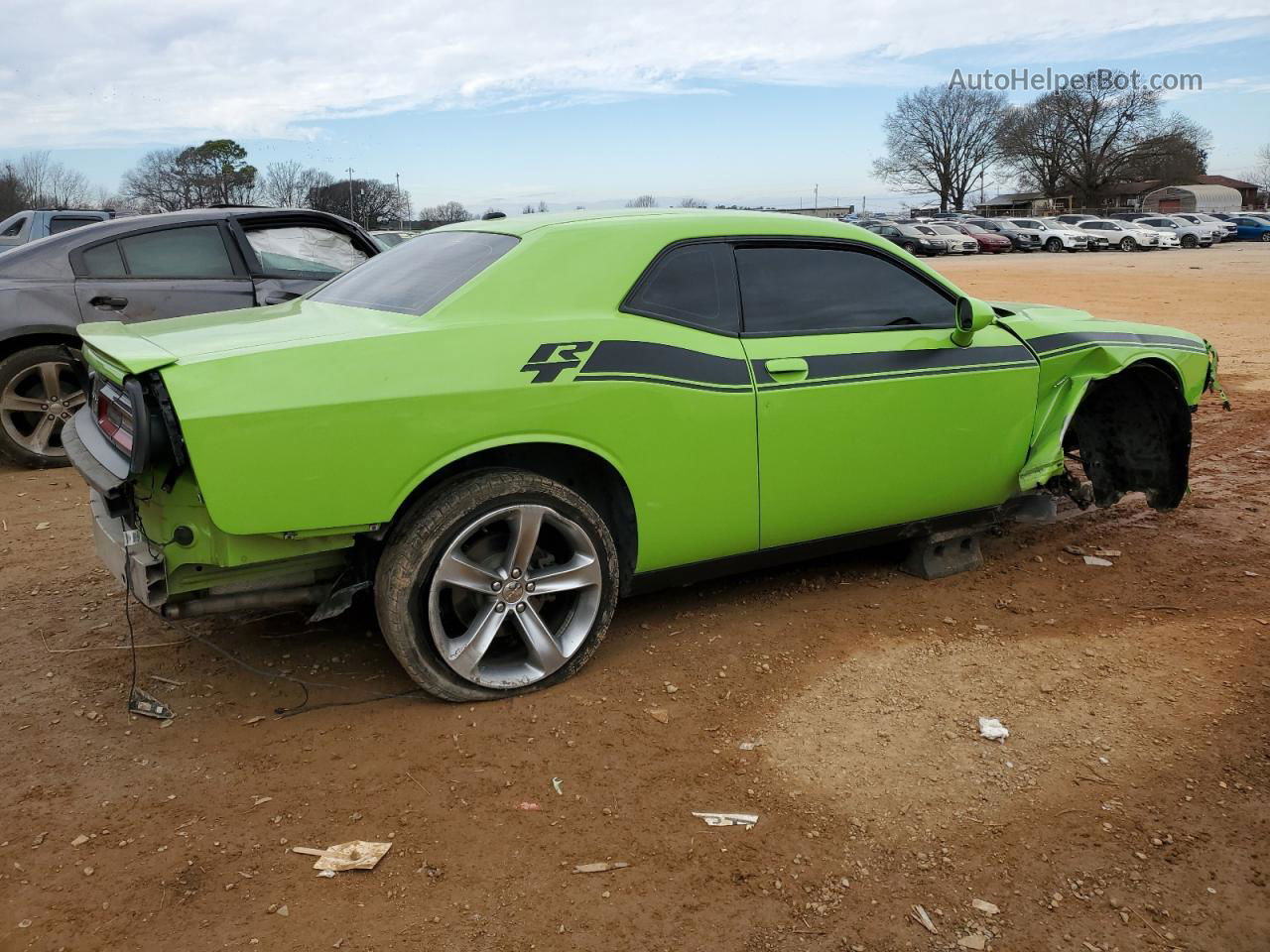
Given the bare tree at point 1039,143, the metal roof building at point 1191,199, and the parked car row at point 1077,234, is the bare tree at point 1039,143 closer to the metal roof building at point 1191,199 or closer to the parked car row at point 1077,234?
the metal roof building at point 1191,199

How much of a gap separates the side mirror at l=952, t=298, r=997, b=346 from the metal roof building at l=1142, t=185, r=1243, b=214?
94.9 meters

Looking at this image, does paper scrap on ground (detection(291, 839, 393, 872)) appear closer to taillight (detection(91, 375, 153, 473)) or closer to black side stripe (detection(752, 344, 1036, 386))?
taillight (detection(91, 375, 153, 473))

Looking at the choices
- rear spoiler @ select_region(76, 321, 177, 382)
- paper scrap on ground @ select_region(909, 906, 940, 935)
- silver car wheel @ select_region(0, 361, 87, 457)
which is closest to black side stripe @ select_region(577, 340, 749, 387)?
rear spoiler @ select_region(76, 321, 177, 382)

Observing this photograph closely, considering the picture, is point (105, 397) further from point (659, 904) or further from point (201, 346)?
point (659, 904)

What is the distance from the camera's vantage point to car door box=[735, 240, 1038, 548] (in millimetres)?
3988

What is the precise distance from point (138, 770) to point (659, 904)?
172cm

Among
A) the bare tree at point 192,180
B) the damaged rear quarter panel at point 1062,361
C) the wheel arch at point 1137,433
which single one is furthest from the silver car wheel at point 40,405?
the bare tree at point 192,180

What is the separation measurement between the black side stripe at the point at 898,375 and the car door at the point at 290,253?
13.3 ft

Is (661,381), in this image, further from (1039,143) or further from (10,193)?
(1039,143)

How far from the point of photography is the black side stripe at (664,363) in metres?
3.58

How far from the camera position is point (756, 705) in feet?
11.9

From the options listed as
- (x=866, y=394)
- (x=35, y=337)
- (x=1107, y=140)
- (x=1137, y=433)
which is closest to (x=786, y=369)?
(x=866, y=394)

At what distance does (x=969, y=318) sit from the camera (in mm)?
4285

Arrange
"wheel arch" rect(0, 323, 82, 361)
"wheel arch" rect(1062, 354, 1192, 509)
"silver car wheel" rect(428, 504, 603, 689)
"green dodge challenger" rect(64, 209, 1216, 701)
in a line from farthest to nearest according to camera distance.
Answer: "wheel arch" rect(0, 323, 82, 361) < "wheel arch" rect(1062, 354, 1192, 509) < "silver car wheel" rect(428, 504, 603, 689) < "green dodge challenger" rect(64, 209, 1216, 701)
